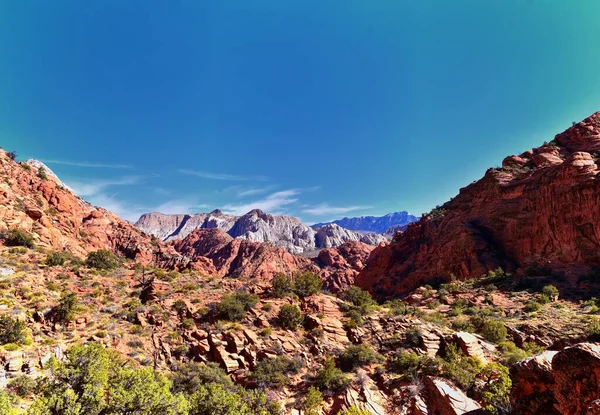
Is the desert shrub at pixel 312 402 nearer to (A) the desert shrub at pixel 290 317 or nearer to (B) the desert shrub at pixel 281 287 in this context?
(A) the desert shrub at pixel 290 317

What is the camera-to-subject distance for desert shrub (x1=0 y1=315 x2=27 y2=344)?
16.0 metres

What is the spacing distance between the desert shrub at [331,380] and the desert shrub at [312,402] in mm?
1118

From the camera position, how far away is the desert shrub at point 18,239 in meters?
30.4

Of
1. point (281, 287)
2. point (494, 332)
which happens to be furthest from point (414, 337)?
point (281, 287)

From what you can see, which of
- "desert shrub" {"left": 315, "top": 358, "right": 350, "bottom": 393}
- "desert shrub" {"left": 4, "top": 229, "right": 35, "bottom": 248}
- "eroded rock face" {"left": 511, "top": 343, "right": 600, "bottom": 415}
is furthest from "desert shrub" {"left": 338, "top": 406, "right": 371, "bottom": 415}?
"desert shrub" {"left": 4, "top": 229, "right": 35, "bottom": 248}

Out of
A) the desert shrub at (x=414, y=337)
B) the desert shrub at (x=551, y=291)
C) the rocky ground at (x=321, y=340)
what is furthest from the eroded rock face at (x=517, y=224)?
the desert shrub at (x=414, y=337)

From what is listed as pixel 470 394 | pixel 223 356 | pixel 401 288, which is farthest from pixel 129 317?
pixel 401 288

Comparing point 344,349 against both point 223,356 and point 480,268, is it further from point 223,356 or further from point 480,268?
point 480,268

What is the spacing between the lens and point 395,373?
60.6 feet

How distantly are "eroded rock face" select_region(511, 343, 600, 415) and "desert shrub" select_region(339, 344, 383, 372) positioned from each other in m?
10.3

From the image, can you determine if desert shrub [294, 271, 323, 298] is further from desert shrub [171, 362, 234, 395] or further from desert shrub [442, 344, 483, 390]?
desert shrub [442, 344, 483, 390]

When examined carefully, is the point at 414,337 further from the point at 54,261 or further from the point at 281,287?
the point at 54,261

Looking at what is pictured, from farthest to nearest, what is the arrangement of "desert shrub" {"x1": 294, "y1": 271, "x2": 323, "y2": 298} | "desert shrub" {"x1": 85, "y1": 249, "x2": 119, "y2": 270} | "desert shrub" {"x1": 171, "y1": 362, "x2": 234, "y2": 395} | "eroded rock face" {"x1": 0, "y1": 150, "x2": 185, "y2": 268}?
1. "eroded rock face" {"x1": 0, "y1": 150, "x2": 185, "y2": 268}
2. "desert shrub" {"x1": 85, "y1": 249, "x2": 119, "y2": 270}
3. "desert shrub" {"x1": 294, "y1": 271, "x2": 323, "y2": 298}
4. "desert shrub" {"x1": 171, "y1": 362, "x2": 234, "y2": 395}

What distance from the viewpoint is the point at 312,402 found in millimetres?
15625
